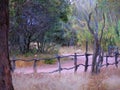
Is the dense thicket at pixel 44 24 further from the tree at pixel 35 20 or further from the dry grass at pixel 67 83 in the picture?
the dry grass at pixel 67 83

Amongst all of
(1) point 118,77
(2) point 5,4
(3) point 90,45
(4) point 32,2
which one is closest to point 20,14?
(4) point 32,2

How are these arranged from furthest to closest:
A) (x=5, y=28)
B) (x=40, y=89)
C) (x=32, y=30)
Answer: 1. (x=32, y=30)
2. (x=40, y=89)
3. (x=5, y=28)

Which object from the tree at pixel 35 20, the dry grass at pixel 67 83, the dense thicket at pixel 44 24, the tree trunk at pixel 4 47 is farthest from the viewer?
the tree at pixel 35 20

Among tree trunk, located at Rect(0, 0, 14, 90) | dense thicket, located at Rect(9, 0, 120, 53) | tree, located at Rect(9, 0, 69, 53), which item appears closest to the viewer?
tree trunk, located at Rect(0, 0, 14, 90)

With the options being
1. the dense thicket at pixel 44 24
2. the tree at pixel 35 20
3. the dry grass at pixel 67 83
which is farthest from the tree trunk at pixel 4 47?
the tree at pixel 35 20

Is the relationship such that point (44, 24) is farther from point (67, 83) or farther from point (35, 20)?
point (67, 83)

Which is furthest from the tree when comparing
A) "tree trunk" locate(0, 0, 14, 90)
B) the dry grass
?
"tree trunk" locate(0, 0, 14, 90)

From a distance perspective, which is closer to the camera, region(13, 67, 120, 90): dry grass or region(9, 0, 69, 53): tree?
region(13, 67, 120, 90): dry grass

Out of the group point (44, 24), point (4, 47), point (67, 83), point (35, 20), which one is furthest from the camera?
point (44, 24)

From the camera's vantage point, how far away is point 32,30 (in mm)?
18141

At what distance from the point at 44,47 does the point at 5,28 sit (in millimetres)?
14039

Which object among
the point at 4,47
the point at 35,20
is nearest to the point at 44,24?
the point at 35,20

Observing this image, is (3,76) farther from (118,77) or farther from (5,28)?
(118,77)

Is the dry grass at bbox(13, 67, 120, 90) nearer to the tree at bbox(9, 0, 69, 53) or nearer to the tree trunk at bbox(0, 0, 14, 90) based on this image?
the tree trunk at bbox(0, 0, 14, 90)
